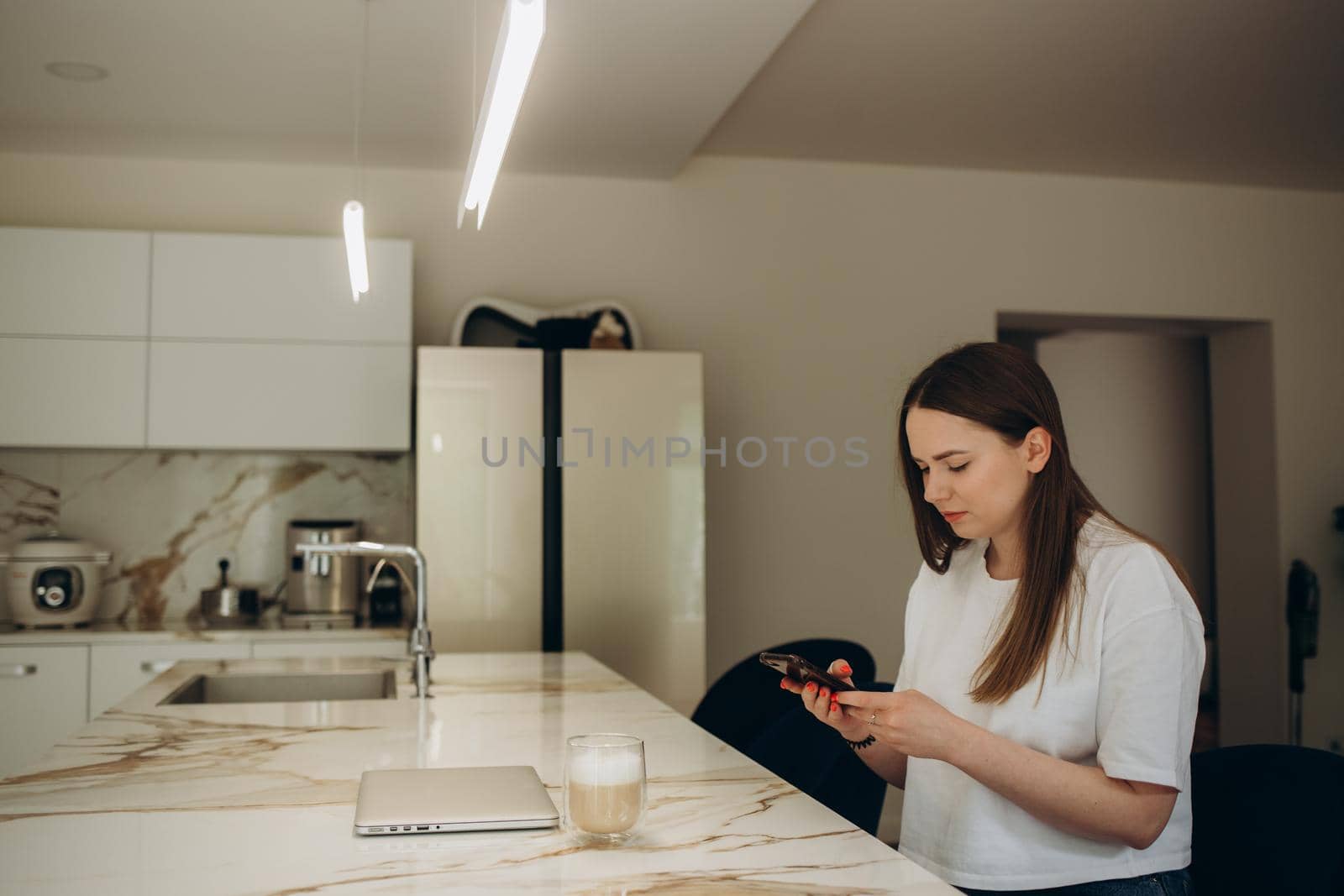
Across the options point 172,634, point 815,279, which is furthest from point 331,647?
point 815,279

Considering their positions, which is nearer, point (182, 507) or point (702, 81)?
point (702, 81)

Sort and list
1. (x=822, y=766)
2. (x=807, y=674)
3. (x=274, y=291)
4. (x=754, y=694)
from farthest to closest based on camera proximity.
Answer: (x=274, y=291) < (x=754, y=694) < (x=822, y=766) < (x=807, y=674)

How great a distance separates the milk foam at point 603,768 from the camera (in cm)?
128

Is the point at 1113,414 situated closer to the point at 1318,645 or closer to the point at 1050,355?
the point at 1050,355

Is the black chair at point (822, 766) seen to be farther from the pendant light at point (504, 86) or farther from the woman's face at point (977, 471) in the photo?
the pendant light at point (504, 86)

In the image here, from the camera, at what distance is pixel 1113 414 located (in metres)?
7.50

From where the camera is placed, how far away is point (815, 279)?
4688 millimetres

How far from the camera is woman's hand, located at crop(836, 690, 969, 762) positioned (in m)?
1.41

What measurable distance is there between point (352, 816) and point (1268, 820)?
1089 mm

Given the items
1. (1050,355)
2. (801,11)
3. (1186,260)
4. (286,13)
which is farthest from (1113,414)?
(286,13)

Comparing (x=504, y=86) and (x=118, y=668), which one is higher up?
(x=504, y=86)

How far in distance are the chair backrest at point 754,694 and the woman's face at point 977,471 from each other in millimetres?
931

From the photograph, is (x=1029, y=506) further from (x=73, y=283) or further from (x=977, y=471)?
(x=73, y=283)

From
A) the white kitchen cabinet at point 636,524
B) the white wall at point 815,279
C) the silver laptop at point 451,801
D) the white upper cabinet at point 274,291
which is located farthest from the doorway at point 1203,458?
the silver laptop at point 451,801
